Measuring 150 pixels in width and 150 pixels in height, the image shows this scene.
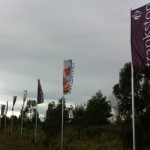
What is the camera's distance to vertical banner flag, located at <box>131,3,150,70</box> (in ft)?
62.2

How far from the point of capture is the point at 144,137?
30.6m

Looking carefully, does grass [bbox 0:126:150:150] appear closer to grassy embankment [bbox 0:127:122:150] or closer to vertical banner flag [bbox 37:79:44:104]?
grassy embankment [bbox 0:127:122:150]

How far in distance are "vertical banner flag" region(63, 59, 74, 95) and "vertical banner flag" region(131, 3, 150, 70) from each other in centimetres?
1594

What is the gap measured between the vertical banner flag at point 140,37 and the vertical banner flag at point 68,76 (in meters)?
15.9

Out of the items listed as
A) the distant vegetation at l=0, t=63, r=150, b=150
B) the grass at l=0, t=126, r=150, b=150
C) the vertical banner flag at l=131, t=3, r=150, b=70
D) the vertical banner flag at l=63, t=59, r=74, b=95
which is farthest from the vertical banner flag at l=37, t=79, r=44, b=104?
the vertical banner flag at l=131, t=3, r=150, b=70

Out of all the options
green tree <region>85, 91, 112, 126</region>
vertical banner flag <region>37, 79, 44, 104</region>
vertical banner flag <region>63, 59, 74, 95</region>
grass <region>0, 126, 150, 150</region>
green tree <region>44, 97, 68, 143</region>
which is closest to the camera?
grass <region>0, 126, 150, 150</region>

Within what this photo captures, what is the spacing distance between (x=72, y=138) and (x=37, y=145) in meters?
7.20

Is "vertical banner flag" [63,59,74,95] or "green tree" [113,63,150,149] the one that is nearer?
"green tree" [113,63,150,149]

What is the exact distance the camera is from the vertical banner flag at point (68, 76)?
35.8 metres

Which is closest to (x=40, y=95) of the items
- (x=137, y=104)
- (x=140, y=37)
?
(x=137, y=104)

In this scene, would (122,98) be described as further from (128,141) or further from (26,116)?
(26,116)

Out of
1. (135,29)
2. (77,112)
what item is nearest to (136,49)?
(135,29)

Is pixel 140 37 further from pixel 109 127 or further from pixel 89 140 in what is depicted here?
pixel 109 127

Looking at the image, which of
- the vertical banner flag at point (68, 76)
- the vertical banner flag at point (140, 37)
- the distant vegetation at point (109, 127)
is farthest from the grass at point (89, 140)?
the vertical banner flag at point (140, 37)
